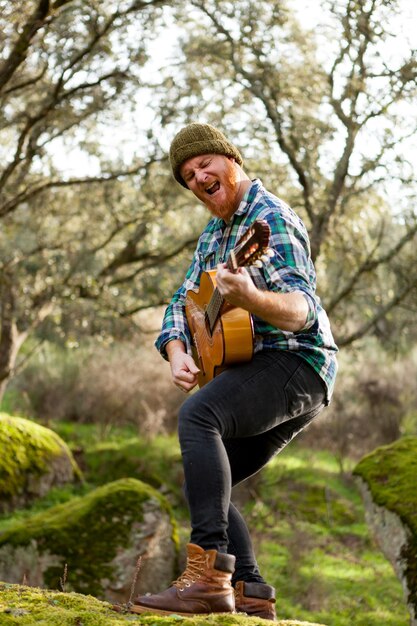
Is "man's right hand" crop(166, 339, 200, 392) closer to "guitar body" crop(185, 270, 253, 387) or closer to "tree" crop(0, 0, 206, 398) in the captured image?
"guitar body" crop(185, 270, 253, 387)

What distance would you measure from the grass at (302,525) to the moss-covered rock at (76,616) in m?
6.82

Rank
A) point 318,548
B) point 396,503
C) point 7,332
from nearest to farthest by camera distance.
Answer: point 396,503, point 7,332, point 318,548

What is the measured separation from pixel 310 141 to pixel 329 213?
1.01 meters

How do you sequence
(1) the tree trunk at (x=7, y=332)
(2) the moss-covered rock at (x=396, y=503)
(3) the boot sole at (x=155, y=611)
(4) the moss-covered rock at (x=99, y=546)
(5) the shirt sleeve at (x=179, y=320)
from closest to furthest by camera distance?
(3) the boot sole at (x=155, y=611), (5) the shirt sleeve at (x=179, y=320), (2) the moss-covered rock at (x=396, y=503), (4) the moss-covered rock at (x=99, y=546), (1) the tree trunk at (x=7, y=332)

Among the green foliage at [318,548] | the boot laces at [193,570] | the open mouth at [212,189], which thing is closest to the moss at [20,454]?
the green foliage at [318,548]

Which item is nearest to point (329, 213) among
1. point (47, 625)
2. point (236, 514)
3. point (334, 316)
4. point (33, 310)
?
point (334, 316)

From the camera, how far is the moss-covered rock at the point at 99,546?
768 cm

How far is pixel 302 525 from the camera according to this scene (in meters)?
14.0

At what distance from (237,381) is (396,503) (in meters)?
2.99

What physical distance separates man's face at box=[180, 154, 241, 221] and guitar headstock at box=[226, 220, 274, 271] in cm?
51

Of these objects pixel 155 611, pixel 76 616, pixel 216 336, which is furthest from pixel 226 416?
pixel 76 616

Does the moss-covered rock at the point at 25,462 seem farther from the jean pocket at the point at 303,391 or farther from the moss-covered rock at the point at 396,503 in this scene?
the jean pocket at the point at 303,391

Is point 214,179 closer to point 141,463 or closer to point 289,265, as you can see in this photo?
point 289,265

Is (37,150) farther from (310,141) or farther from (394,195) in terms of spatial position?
(394,195)
